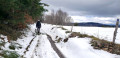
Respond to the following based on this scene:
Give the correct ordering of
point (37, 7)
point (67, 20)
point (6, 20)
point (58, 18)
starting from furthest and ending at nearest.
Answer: point (67, 20) < point (58, 18) < point (37, 7) < point (6, 20)

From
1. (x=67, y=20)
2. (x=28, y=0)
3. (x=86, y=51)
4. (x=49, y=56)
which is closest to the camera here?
(x=49, y=56)

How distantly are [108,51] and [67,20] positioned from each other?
97401mm

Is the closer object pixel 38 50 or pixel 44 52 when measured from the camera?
pixel 44 52

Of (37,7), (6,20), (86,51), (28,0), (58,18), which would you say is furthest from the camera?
(58,18)

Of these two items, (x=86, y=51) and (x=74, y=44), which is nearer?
(x=86, y=51)

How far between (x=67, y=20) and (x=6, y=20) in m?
96.1

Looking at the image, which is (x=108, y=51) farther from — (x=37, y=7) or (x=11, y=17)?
(x=37, y=7)

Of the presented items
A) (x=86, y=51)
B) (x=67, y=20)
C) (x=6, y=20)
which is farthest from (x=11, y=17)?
(x=67, y=20)

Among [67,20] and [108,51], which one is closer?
[108,51]

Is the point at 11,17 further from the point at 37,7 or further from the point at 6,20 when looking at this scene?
the point at 37,7

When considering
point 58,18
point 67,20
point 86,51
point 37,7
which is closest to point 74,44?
point 86,51

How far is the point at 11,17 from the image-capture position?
952 cm

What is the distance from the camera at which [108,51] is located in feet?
24.3

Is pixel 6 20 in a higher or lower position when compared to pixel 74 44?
higher
